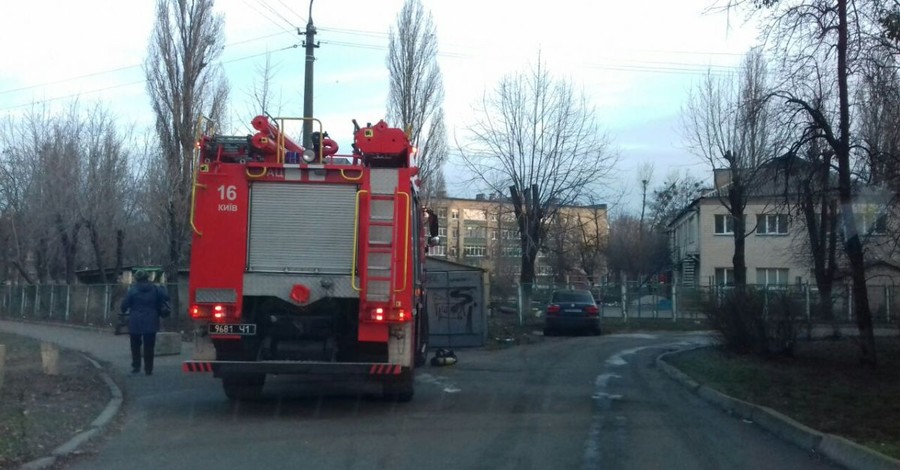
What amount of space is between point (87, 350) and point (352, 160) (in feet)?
39.0

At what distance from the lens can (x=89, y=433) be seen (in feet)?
32.9

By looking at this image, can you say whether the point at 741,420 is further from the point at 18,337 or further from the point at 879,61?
the point at 18,337

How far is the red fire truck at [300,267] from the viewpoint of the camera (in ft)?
37.8

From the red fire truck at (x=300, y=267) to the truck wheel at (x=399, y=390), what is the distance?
86 centimetres

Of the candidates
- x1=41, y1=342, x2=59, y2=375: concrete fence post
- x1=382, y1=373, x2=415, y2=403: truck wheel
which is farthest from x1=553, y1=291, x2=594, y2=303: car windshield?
x1=41, y1=342, x2=59, y2=375: concrete fence post

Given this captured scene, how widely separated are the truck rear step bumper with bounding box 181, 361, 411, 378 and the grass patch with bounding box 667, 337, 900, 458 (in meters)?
4.96

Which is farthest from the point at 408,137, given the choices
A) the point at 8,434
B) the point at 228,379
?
the point at 8,434

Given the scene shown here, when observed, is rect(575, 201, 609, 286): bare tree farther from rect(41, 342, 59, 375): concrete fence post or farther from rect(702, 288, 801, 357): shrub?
rect(41, 342, 59, 375): concrete fence post

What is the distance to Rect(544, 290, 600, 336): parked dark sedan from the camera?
101ft

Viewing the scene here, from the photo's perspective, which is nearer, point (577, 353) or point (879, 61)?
point (879, 61)

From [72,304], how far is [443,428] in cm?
2814

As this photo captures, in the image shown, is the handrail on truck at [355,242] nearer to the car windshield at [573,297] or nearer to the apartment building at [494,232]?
the apartment building at [494,232]

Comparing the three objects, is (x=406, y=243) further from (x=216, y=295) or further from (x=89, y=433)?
(x=89, y=433)

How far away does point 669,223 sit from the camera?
233 ft
